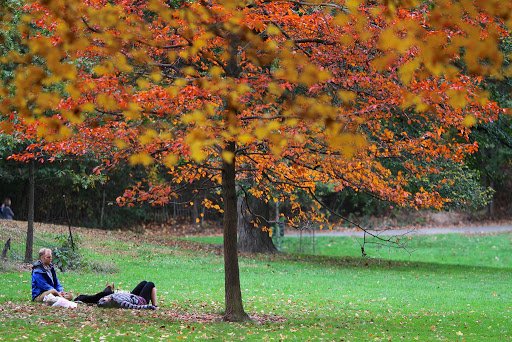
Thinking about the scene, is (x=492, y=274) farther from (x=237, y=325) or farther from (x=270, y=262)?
(x=237, y=325)

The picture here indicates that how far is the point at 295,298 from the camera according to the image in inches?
582

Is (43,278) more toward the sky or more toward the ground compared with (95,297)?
more toward the sky

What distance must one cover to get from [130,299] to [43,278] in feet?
4.16

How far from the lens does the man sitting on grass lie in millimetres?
10969

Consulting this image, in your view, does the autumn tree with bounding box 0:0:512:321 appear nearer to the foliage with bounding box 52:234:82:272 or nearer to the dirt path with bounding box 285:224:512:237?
the foliage with bounding box 52:234:82:272

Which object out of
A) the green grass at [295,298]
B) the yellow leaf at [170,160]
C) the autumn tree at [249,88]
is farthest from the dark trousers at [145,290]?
the yellow leaf at [170,160]

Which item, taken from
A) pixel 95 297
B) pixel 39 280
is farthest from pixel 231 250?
pixel 39 280

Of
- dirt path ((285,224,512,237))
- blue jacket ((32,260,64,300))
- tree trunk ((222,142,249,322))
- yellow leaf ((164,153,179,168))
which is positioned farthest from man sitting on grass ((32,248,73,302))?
dirt path ((285,224,512,237))

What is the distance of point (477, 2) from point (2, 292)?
32.7 ft

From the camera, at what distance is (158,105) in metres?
9.84

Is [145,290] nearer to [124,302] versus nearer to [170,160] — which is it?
[124,302]

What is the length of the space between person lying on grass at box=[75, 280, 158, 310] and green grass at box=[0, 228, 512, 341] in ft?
0.80

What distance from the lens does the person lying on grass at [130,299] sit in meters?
11.1

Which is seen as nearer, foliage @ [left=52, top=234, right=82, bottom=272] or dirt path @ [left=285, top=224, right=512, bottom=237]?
foliage @ [left=52, top=234, right=82, bottom=272]
